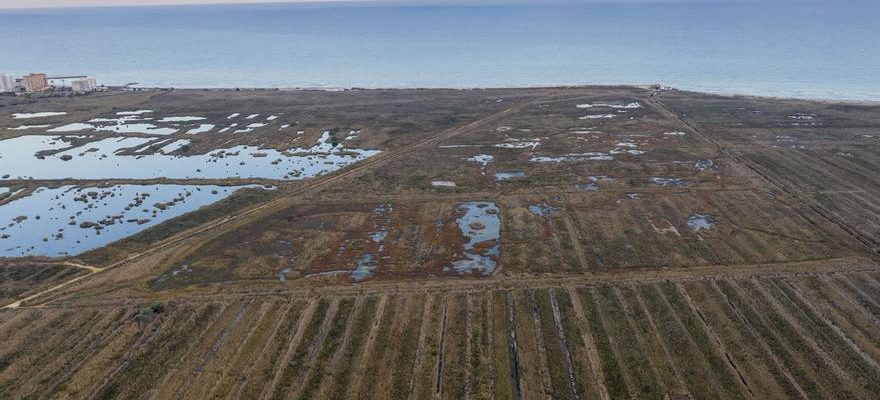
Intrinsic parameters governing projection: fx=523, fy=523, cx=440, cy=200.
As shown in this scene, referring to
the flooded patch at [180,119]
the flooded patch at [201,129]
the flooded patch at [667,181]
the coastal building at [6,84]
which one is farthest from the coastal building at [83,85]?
the flooded patch at [667,181]

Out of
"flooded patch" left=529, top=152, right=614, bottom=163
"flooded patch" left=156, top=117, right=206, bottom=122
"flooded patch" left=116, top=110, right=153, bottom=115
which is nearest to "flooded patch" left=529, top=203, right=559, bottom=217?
"flooded patch" left=529, top=152, right=614, bottom=163

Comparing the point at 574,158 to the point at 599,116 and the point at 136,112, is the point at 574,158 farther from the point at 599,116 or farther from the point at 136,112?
the point at 136,112

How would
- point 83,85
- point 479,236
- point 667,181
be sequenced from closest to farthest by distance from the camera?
point 479,236 < point 667,181 < point 83,85

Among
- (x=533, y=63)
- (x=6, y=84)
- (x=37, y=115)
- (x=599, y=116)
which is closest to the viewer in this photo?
(x=599, y=116)

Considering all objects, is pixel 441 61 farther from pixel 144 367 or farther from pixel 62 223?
pixel 144 367

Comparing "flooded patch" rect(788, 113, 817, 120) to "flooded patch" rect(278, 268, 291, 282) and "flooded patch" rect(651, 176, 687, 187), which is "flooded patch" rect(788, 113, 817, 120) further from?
"flooded patch" rect(278, 268, 291, 282)

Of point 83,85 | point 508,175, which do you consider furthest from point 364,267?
point 83,85

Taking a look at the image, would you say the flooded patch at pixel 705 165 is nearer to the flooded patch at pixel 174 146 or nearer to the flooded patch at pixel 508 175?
the flooded patch at pixel 508 175

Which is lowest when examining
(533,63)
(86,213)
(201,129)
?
(86,213)
